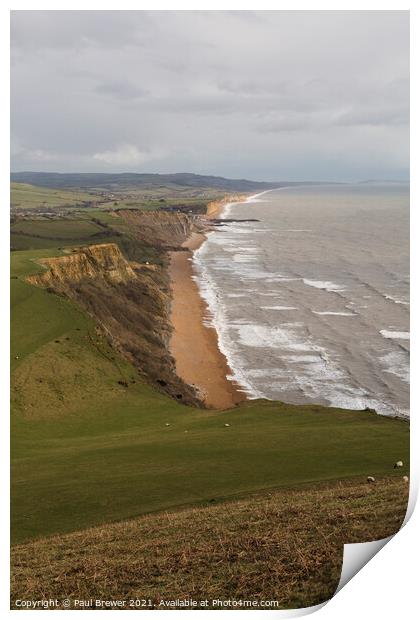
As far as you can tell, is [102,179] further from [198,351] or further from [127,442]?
[127,442]

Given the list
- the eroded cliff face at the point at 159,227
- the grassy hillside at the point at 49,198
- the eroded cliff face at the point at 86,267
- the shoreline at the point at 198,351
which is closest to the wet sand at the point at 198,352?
the shoreline at the point at 198,351

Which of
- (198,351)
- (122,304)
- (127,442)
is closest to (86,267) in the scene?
(122,304)

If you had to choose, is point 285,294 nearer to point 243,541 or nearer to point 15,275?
point 15,275

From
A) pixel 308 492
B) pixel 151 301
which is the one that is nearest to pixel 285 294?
pixel 151 301

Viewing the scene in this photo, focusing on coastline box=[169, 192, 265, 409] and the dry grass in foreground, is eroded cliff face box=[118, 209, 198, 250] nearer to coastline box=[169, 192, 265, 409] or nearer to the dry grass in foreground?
coastline box=[169, 192, 265, 409]

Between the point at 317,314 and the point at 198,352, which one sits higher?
the point at 317,314

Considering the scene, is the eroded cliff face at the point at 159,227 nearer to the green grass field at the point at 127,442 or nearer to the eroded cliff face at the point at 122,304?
the eroded cliff face at the point at 122,304


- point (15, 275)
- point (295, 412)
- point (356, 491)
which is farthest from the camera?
point (15, 275)
